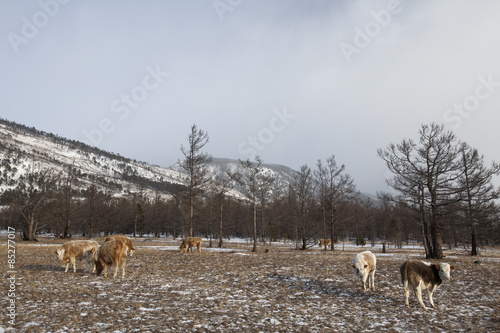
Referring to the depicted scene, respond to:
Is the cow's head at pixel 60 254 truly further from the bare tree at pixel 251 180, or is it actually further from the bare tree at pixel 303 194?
the bare tree at pixel 303 194

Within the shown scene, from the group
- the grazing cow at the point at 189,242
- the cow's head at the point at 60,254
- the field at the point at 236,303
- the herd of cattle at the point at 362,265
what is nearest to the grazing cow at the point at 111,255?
the herd of cattle at the point at 362,265

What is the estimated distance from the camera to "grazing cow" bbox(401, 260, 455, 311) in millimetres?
9180

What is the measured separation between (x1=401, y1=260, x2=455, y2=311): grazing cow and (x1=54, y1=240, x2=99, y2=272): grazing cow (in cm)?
1316

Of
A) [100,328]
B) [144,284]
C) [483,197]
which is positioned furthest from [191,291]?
[483,197]

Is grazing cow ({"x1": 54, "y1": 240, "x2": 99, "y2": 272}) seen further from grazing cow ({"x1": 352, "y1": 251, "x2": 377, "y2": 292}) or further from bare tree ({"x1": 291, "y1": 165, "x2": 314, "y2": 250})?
bare tree ({"x1": 291, "y1": 165, "x2": 314, "y2": 250})

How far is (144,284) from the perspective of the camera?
11508 mm

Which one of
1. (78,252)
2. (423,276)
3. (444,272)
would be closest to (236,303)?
(423,276)

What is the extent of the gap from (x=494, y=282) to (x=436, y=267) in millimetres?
6189

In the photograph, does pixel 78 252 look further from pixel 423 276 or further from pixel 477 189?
pixel 477 189

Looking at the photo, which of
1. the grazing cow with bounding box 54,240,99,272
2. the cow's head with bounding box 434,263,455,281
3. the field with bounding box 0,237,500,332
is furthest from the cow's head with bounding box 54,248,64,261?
the cow's head with bounding box 434,263,455,281

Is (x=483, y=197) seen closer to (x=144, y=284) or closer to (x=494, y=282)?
(x=494, y=282)

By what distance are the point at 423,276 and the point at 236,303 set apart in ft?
20.0

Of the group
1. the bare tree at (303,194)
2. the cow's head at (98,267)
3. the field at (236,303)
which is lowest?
the field at (236,303)

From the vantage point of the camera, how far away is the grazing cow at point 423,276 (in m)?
9.18
